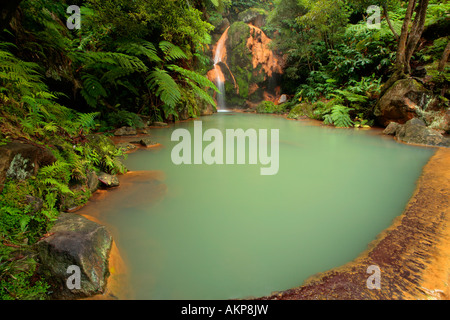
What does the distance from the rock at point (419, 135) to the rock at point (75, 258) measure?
6.16 m

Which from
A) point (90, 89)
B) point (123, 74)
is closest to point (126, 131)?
point (90, 89)

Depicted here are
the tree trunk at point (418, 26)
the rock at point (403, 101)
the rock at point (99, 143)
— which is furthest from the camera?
the rock at point (403, 101)

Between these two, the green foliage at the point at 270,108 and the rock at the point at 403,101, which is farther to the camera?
the green foliage at the point at 270,108

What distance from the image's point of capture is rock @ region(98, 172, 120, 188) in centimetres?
235

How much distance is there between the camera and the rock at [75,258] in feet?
3.63

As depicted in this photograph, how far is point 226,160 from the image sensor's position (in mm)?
3582

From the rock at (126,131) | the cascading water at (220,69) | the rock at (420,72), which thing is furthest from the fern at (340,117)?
the cascading water at (220,69)

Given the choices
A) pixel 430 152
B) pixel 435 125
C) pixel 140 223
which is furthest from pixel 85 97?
pixel 435 125

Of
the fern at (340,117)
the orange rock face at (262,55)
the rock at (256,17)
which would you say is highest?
the rock at (256,17)

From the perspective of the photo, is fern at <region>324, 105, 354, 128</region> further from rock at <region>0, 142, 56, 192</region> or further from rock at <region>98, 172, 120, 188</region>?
rock at <region>0, 142, 56, 192</region>

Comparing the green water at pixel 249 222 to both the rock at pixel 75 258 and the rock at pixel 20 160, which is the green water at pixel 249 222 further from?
the rock at pixel 20 160

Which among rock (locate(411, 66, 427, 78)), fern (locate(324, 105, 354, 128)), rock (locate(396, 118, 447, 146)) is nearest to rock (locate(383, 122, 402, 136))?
rock (locate(396, 118, 447, 146))
